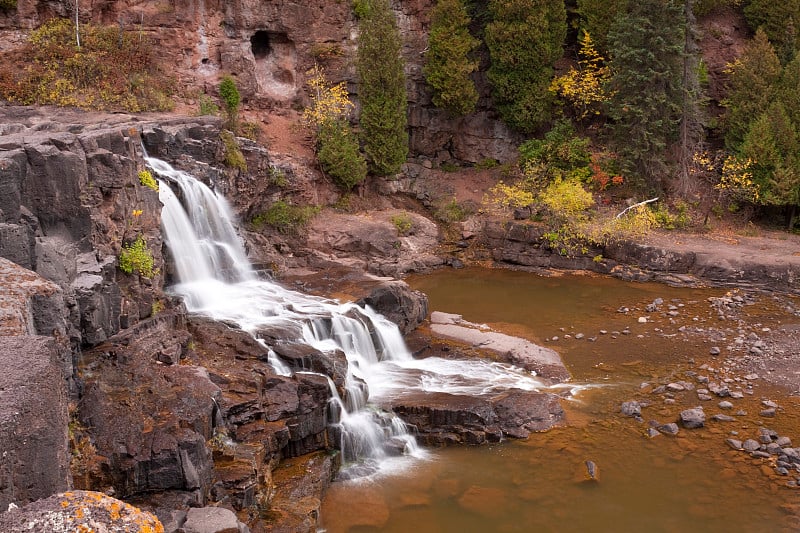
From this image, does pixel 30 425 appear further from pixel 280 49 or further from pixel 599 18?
pixel 599 18

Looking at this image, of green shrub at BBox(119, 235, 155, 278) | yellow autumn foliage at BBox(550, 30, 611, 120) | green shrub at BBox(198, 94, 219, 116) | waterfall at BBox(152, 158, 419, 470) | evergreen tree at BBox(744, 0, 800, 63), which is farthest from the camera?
yellow autumn foliage at BBox(550, 30, 611, 120)

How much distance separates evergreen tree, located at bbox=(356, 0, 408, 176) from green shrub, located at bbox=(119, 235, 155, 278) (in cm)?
1539

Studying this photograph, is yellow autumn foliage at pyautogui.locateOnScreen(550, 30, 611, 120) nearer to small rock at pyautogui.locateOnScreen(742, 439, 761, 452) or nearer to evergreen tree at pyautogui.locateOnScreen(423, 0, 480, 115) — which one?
evergreen tree at pyautogui.locateOnScreen(423, 0, 480, 115)

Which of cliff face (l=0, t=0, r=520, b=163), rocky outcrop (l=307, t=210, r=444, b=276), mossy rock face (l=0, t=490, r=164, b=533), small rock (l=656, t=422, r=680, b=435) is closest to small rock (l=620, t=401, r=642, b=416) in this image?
small rock (l=656, t=422, r=680, b=435)

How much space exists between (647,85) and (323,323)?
17.1m

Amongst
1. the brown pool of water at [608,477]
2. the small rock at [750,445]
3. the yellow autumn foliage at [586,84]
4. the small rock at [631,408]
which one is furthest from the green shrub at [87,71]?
the small rock at [750,445]

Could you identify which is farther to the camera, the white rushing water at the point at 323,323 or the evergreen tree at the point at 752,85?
the evergreen tree at the point at 752,85

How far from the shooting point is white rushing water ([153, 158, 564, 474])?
14.6 m

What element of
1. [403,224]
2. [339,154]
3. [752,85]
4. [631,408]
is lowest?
[631,408]

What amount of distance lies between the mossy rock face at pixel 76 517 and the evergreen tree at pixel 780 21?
31509 millimetres

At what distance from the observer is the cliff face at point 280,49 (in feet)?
92.4

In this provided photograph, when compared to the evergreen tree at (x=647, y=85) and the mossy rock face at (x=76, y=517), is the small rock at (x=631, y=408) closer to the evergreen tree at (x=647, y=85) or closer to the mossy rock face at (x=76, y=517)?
the mossy rock face at (x=76, y=517)

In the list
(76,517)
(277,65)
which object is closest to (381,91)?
(277,65)

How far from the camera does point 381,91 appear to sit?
92.0 feet
